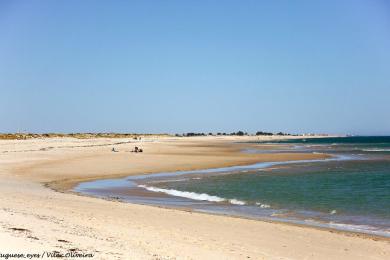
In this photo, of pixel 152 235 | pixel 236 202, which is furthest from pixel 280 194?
pixel 152 235

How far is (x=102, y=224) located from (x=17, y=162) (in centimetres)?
2929

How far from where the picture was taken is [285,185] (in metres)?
26.7

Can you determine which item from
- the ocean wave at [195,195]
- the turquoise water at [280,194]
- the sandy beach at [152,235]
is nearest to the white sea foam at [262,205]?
the turquoise water at [280,194]

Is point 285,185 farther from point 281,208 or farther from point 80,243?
point 80,243

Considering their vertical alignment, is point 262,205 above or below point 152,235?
below

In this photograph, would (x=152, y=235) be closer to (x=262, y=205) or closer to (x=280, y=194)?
(x=262, y=205)

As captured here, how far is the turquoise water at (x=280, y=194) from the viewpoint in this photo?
17.1m

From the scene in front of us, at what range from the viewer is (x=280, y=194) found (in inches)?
906

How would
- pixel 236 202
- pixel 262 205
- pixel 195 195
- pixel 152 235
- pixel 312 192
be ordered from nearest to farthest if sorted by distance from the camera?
1. pixel 152 235
2. pixel 262 205
3. pixel 236 202
4. pixel 195 195
5. pixel 312 192

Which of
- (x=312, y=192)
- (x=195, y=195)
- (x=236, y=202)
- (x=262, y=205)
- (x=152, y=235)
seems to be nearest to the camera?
(x=152, y=235)

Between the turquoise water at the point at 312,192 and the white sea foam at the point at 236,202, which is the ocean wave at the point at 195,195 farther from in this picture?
the turquoise water at the point at 312,192

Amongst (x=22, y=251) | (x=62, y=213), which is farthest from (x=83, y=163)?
(x=22, y=251)

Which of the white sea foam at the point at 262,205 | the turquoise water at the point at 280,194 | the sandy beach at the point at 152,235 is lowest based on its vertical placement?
the white sea foam at the point at 262,205

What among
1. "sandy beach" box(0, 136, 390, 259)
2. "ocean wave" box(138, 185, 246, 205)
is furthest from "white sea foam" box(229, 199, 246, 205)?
"sandy beach" box(0, 136, 390, 259)
